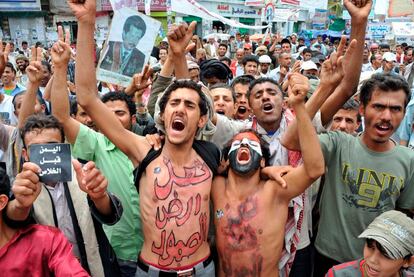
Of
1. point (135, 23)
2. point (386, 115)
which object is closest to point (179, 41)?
point (135, 23)

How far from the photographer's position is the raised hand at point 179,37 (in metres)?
3.04

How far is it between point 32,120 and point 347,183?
202cm

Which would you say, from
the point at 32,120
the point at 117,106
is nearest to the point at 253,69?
the point at 117,106

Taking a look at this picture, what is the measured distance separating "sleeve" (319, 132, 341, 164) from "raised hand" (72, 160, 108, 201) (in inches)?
A: 55.0

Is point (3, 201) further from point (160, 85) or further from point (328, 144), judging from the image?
point (328, 144)

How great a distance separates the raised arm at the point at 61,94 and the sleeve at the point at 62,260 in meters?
0.90

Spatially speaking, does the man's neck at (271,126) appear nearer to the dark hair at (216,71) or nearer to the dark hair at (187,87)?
the dark hair at (187,87)

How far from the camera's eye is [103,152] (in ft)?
9.26

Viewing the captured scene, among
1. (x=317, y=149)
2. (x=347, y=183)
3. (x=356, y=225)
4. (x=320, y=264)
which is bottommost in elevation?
(x=320, y=264)

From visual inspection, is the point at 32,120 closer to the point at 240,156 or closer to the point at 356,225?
the point at 240,156

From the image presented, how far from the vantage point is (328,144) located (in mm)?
2580

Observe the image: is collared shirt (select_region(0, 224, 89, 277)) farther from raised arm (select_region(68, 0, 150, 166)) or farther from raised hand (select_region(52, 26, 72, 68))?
raised hand (select_region(52, 26, 72, 68))

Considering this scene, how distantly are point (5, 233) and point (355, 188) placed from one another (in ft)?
6.56

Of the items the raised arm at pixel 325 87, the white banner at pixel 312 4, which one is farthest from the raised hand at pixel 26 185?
the white banner at pixel 312 4
